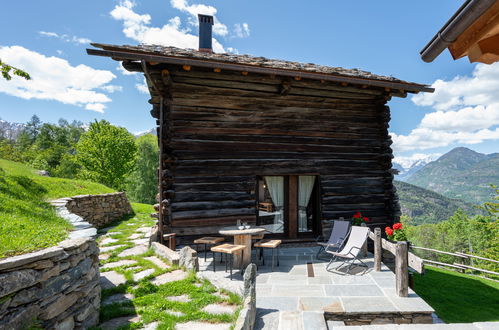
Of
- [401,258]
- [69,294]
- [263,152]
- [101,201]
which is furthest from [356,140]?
[101,201]

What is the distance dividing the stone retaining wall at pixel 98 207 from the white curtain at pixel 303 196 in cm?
657

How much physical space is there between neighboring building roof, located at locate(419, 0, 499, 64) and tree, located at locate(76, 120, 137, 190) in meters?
28.0

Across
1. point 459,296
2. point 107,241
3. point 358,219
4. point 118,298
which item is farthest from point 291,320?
point 459,296

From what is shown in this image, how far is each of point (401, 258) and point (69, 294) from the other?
464cm

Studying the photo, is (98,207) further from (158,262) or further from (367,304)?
(367,304)

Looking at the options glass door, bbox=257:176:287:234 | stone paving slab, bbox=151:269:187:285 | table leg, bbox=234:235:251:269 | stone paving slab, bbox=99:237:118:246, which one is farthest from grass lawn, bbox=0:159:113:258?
glass door, bbox=257:176:287:234

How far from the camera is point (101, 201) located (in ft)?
36.4

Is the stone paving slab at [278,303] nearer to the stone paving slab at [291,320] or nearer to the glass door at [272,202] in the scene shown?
the stone paving slab at [291,320]

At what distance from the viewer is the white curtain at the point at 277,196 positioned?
7.92m

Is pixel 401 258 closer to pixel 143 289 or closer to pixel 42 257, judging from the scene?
pixel 143 289

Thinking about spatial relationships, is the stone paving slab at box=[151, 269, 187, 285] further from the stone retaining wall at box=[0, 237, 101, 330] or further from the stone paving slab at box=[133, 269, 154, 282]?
the stone retaining wall at box=[0, 237, 101, 330]

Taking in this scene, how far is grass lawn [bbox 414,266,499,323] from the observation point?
26.1ft

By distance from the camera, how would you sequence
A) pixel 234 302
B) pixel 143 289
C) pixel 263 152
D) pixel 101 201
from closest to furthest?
pixel 234 302, pixel 143 289, pixel 263 152, pixel 101 201

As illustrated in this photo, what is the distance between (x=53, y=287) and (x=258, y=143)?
5.52 metres
